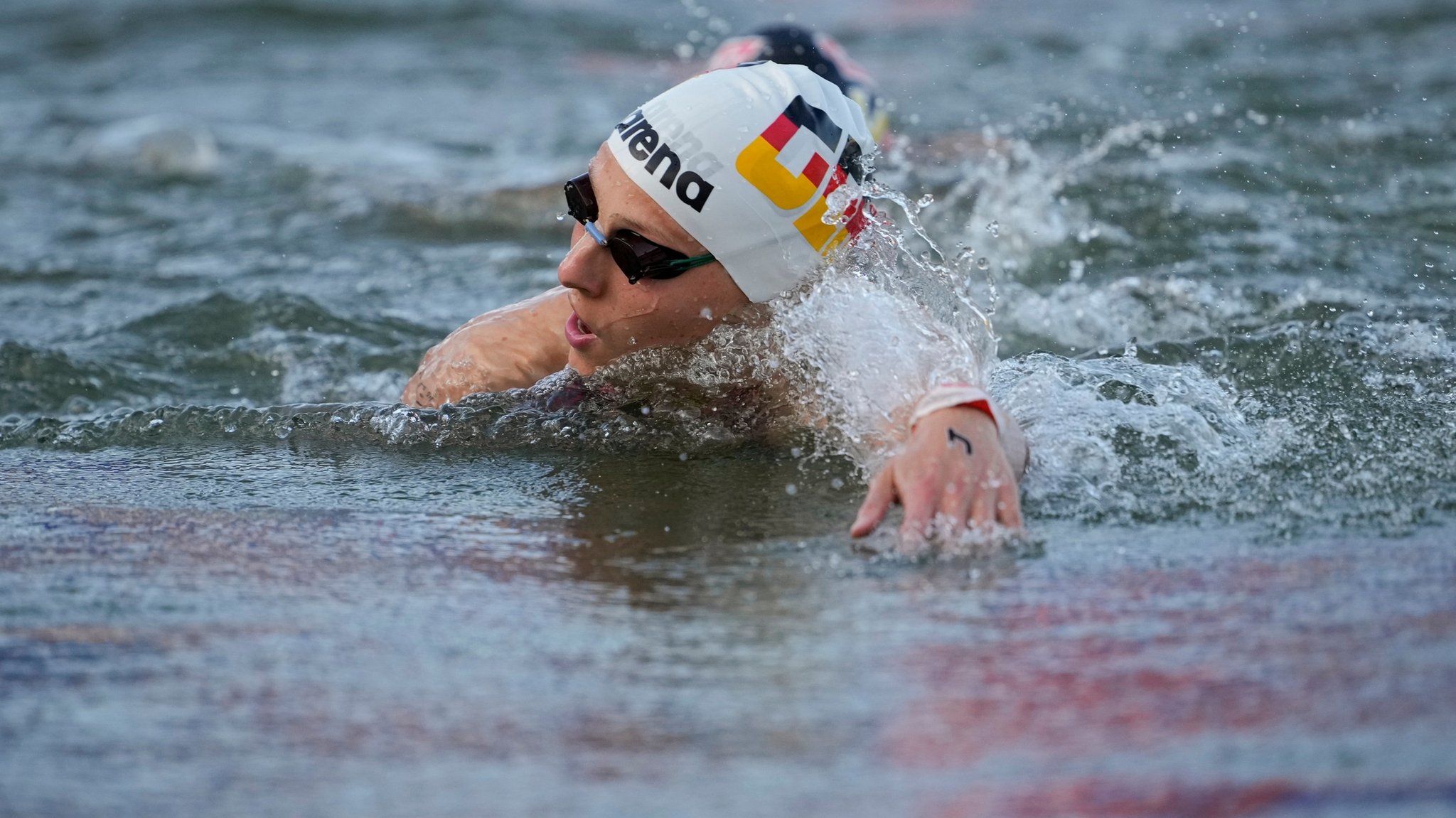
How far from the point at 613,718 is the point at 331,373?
3397mm

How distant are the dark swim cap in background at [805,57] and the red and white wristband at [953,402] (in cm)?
370

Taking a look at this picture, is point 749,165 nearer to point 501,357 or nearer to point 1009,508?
point 501,357

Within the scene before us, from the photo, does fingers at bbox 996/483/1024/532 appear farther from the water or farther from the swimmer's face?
the swimmer's face

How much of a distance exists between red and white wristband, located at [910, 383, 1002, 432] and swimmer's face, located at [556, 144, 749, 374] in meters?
0.78

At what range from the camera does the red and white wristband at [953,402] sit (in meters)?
3.12

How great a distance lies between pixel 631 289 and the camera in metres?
3.72

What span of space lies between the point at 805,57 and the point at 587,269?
3.56 m

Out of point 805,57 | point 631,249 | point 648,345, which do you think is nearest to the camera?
point 631,249

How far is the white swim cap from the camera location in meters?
3.71

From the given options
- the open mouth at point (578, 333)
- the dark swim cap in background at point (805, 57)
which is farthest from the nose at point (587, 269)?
the dark swim cap in background at point (805, 57)

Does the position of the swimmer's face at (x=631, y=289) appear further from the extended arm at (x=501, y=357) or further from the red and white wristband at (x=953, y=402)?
the red and white wristband at (x=953, y=402)

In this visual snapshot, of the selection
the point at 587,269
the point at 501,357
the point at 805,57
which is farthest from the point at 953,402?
the point at 805,57

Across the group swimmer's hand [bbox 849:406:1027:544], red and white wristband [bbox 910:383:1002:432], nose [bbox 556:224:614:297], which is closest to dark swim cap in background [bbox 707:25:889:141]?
nose [bbox 556:224:614:297]

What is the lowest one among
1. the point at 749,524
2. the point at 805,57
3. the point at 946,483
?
the point at 749,524
